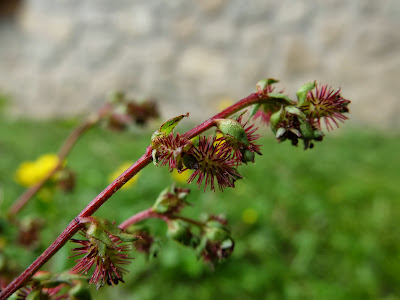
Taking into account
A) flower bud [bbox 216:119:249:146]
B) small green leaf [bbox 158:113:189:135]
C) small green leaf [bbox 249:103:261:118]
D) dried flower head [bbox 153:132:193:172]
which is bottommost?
dried flower head [bbox 153:132:193:172]

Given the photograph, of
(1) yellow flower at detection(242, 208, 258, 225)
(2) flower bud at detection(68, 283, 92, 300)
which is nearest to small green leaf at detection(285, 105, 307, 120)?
(2) flower bud at detection(68, 283, 92, 300)

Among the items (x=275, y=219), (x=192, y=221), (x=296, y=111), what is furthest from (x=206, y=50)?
(x=296, y=111)

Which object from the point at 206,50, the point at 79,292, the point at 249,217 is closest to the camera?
the point at 79,292

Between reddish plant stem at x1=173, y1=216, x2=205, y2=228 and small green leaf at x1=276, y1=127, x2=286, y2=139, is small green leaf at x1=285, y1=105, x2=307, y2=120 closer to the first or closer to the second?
small green leaf at x1=276, y1=127, x2=286, y2=139

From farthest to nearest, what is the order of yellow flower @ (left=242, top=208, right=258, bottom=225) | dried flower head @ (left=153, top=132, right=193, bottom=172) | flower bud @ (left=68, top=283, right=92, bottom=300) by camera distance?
yellow flower @ (left=242, top=208, right=258, bottom=225) → flower bud @ (left=68, top=283, right=92, bottom=300) → dried flower head @ (left=153, top=132, right=193, bottom=172)

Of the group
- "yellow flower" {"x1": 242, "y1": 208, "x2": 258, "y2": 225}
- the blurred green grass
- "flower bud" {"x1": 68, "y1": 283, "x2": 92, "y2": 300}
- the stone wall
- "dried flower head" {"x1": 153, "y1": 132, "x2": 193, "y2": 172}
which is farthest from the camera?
the stone wall

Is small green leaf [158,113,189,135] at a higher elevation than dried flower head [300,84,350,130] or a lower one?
lower

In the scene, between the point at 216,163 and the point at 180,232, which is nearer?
the point at 216,163

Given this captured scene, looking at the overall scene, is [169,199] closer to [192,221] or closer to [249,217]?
[192,221]
